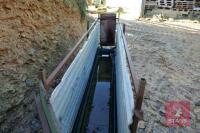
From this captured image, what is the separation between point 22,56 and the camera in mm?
3201

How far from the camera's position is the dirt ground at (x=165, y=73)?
3590mm

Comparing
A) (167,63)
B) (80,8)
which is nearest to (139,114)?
(167,63)

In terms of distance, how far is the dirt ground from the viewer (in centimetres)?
359

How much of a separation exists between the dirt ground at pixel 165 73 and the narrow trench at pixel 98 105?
71 centimetres

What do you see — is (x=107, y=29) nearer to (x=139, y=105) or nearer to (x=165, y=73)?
(x=165, y=73)

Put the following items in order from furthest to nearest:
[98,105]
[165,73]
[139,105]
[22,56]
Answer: [165,73], [98,105], [22,56], [139,105]

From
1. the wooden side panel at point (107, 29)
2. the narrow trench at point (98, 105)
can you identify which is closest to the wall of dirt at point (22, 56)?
the narrow trench at point (98, 105)

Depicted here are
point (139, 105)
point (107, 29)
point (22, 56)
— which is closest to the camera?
point (139, 105)

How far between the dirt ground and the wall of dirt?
1742mm

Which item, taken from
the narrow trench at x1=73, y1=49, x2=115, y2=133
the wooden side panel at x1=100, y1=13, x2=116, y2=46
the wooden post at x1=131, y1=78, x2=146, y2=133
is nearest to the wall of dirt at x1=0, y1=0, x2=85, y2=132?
the narrow trench at x1=73, y1=49, x2=115, y2=133

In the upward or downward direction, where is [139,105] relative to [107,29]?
downward

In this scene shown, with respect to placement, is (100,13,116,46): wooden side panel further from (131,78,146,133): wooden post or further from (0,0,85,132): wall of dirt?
(131,78,146,133): wooden post

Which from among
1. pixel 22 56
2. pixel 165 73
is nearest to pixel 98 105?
pixel 22 56

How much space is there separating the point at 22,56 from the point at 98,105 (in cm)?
196
